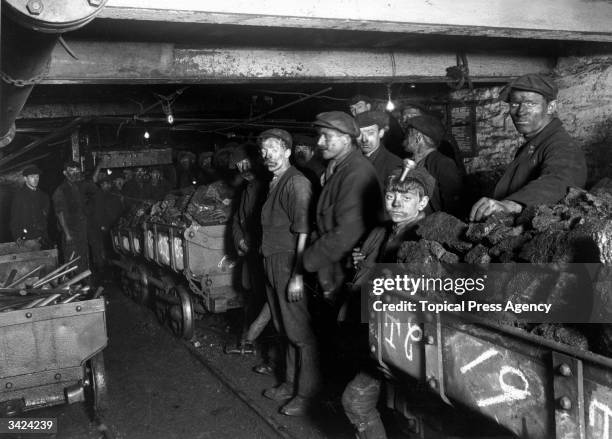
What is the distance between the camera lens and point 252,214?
5.50 meters

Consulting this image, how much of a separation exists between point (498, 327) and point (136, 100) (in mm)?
7752

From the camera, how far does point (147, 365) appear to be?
589 centimetres

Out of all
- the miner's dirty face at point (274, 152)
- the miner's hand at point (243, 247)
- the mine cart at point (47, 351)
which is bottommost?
the mine cart at point (47, 351)

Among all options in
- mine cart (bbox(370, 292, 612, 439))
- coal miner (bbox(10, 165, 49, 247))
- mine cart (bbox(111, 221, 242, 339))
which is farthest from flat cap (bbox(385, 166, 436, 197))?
coal miner (bbox(10, 165, 49, 247))

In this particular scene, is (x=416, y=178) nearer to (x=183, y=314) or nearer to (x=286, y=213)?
(x=286, y=213)

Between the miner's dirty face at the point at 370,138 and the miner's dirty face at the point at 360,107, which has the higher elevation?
the miner's dirty face at the point at 360,107

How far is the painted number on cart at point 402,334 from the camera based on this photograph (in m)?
2.56

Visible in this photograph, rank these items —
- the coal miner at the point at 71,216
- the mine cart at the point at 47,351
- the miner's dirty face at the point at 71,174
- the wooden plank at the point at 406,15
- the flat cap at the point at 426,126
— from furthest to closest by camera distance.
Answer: the miner's dirty face at the point at 71,174 → the coal miner at the point at 71,216 → the flat cap at the point at 426,126 → the mine cart at the point at 47,351 → the wooden plank at the point at 406,15

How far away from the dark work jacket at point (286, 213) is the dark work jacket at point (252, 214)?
0.71 m

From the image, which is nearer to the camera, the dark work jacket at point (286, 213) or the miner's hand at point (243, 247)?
the dark work jacket at point (286, 213)

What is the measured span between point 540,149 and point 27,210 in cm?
867

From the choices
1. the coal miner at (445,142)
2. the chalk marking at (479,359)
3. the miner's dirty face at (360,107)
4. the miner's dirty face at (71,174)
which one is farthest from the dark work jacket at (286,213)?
the miner's dirty face at (71,174)

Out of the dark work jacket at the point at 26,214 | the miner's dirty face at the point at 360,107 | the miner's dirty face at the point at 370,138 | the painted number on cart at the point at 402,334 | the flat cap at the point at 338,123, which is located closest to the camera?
the painted number on cart at the point at 402,334

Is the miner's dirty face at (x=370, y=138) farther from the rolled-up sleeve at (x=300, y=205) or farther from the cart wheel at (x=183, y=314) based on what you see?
the cart wheel at (x=183, y=314)
